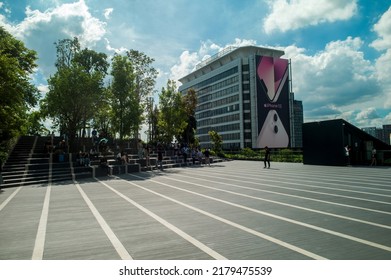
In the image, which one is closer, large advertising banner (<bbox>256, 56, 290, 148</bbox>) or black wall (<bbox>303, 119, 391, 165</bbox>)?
black wall (<bbox>303, 119, 391, 165</bbox>)

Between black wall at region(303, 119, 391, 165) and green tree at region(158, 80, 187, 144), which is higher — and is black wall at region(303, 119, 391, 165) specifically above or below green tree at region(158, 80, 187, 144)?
below

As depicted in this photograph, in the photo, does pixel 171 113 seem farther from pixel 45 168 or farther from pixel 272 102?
pixel 272 102

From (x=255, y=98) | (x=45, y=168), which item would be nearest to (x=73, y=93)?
(x=45, y=168)

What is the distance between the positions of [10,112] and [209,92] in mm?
90234

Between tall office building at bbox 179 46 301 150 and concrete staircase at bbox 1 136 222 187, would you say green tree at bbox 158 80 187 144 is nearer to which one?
concrete staircase at bbox 1 136 222 187

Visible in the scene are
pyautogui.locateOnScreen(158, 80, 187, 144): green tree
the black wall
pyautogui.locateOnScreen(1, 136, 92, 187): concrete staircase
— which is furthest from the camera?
pyautogui.locateOnScreen(158, 80, 187, 144): green tree

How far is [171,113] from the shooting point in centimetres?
3575

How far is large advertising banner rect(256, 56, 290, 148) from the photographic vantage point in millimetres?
81875

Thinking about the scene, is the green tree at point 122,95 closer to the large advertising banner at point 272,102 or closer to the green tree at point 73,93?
the green tree at point 73,93

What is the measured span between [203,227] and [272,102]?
82863mm

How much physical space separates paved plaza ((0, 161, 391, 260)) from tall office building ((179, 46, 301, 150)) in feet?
229

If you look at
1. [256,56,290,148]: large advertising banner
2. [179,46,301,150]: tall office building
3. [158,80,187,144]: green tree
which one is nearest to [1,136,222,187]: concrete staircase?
[158,80,187,144]: green tree

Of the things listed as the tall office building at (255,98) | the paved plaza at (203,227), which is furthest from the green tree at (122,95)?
the tall office building at (255,98)
